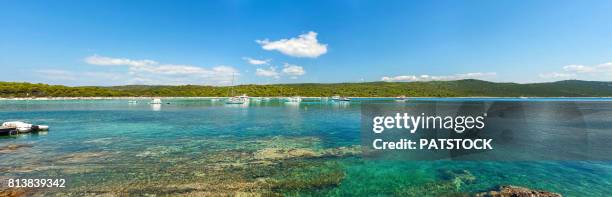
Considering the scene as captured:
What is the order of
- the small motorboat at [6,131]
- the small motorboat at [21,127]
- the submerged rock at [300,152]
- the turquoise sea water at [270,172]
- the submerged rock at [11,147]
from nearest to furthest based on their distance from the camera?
the turquoise sea water at [270,172] < the submerged rock at [300,152] < the submerged rock at [11,147] < the small motorboat at [6,131] < the small motorboat at [21,127]

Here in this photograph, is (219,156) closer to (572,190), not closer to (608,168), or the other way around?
(572,190)

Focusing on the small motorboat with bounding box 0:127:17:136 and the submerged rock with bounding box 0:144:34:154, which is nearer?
the submerged rock with bounding box 0:144:34:154

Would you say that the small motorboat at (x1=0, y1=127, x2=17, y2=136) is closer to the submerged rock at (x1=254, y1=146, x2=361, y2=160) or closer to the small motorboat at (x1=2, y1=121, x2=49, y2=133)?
the small motorboat at (x1=2, y1=121, x2=49, y2=133)

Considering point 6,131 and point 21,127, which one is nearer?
point 6,131

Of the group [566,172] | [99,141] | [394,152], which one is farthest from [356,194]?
[99,141]

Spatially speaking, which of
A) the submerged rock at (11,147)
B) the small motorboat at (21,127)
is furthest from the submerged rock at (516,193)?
the small motorboat at (21,127)

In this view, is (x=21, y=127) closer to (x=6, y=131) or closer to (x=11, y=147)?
(x=6, y=131)

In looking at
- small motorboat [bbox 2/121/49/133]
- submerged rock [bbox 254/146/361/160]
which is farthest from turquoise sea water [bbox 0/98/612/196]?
small motorboat [bbox 2/121/49/133]

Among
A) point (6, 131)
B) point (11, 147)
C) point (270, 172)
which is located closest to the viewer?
point (270, 172)

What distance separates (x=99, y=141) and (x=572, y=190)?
37.7 metres

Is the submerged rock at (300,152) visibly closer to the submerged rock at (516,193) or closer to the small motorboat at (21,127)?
the submerged rock at (516,193)

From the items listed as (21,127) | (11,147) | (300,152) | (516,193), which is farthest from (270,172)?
(21,127)

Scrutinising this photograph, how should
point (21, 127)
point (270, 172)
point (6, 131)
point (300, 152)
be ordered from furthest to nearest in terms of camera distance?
point (21, 127) → point (6, 131) → point (300, 152) → point (270, 172)

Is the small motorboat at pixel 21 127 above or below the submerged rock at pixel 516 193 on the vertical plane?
above
